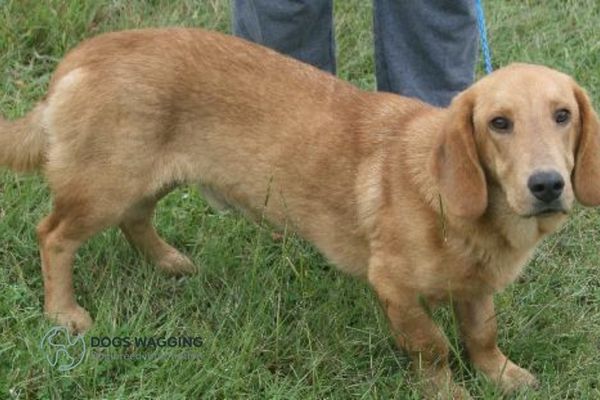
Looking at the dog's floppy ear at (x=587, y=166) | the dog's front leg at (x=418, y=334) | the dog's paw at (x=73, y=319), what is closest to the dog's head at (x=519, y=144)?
the dog's floppy ear at (x=587, y=166)

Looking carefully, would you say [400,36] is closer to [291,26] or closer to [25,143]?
[291,26]

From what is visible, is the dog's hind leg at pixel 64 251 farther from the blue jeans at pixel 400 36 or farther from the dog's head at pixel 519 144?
the dog's head at pixel 519 144

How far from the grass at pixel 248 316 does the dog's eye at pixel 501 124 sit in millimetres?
958

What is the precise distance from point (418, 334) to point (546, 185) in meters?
0.82

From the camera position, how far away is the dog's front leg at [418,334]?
11.7ft

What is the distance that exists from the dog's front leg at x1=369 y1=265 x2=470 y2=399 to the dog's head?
42cm

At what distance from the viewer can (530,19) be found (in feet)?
20.4

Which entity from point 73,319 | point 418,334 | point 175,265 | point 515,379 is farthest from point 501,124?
point 73,319

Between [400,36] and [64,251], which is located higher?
[400,36]

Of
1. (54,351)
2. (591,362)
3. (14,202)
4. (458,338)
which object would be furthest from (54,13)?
(591,362)

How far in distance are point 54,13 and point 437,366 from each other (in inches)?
127

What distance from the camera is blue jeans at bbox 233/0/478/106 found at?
4469mm

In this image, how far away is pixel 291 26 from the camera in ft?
14.8

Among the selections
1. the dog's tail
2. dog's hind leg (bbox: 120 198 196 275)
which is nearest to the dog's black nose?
dog's hind leg (bbox: 120 198 196 275)
